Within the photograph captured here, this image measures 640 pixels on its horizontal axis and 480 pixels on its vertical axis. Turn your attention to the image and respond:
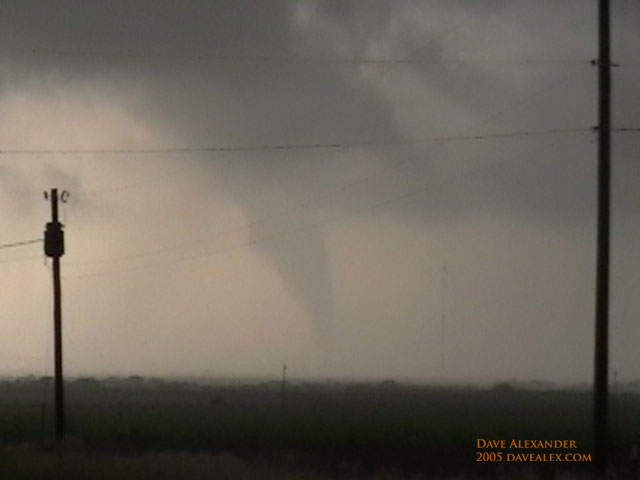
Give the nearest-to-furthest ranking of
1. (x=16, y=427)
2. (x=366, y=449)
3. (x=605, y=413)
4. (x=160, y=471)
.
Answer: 1. (x=605, y=413)
2. (x=160, y=471)
3. (x=366, y=449)
4. (x=16, y=427)

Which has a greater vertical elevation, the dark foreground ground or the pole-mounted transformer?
the pole-mounted transformer

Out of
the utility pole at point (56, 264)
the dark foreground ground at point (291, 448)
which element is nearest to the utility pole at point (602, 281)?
the dark foreground ground at point (291, 448)

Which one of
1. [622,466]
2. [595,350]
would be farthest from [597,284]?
[622,466]

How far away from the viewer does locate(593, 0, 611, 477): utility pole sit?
88.9 ft

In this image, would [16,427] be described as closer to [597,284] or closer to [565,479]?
[565,479]

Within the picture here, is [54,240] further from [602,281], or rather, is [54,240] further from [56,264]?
[602,281]

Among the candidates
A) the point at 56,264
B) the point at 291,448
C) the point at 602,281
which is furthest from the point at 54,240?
the point at 602,281

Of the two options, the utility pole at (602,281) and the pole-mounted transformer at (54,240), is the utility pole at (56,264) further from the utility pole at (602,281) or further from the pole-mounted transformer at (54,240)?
the utility pole at (602,281)

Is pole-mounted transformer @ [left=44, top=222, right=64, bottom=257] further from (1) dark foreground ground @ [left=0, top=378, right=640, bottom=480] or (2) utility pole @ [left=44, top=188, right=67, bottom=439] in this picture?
(1) dark foreground ground @ [left=0, top=378, right=640, bottom=480]

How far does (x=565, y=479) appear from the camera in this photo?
31.5 meters

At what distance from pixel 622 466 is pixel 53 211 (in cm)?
1904

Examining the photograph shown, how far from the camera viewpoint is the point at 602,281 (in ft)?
89.6

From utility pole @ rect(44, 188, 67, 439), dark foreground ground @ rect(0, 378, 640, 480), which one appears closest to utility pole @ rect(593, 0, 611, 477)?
dark foreground ground @ rect(0, 378, 640, 480)

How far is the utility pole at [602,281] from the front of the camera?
27.1 meters
